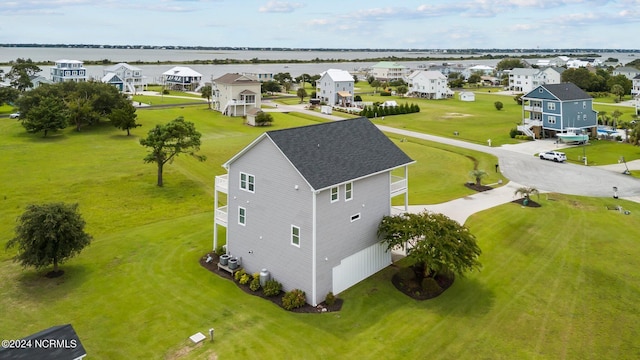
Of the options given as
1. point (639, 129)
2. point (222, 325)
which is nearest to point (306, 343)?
point (222, 325)

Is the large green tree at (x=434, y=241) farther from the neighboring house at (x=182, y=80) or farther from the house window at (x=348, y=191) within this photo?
the neighboring house at (x=182, y=80)

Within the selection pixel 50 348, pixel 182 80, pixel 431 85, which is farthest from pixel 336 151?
pixel 182 80

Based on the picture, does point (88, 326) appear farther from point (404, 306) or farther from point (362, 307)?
point (404, 306)

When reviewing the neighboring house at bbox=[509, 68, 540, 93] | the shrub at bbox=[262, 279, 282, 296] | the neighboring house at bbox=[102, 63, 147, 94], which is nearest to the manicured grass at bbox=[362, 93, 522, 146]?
the neighboring house at bbox=[509, 68, 540, 93]

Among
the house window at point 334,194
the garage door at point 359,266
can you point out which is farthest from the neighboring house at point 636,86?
the house window at point 334,194

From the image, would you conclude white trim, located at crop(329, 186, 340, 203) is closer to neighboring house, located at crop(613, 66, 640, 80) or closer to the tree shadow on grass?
the tree shadow on grass

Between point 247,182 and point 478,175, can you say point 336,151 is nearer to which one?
point 247,182
